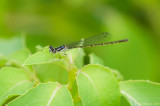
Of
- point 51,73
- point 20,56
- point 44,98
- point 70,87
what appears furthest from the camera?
point 51,73

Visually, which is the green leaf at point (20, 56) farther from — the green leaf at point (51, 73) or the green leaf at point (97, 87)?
the green leaf at point (97, 87)

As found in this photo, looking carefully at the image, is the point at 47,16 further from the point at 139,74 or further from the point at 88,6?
the point at 139,74

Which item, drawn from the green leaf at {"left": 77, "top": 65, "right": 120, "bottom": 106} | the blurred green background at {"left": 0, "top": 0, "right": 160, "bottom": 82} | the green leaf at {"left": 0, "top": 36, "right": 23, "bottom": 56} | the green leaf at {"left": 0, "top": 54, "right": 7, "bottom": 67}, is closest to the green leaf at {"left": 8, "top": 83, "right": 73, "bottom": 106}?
the green leaf at {"left": 77, "top": 65, "right": 120, "bottom": 106}

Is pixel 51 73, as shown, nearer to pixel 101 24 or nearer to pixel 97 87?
pixel 97 87

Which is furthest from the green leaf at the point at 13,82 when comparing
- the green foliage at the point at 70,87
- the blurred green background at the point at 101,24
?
the blurred green background at the point at 101,24

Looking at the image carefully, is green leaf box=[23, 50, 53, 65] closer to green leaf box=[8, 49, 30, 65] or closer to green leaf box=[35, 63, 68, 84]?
green leaf box=[8, 49, 30, 65]

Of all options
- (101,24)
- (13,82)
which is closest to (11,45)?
(13,82)
